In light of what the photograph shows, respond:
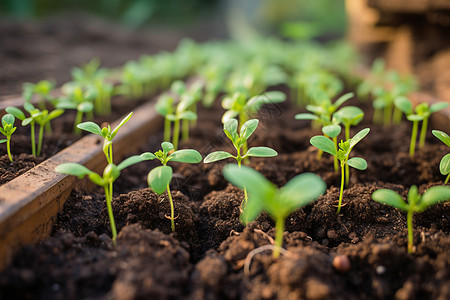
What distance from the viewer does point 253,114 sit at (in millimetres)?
2018

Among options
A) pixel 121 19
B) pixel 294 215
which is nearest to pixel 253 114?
pixel 294 215

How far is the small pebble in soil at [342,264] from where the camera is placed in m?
0.91

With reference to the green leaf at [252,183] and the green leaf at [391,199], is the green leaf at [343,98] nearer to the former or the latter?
the green leaf at [391,199]

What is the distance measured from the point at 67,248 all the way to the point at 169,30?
26.4 ft

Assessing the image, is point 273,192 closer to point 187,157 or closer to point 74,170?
point 187,157

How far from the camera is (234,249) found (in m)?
0.96

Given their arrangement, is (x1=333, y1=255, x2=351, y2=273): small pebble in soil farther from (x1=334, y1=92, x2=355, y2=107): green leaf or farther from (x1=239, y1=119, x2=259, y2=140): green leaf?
(x1=334, y1=92, x2=355, y2=107): green leaf

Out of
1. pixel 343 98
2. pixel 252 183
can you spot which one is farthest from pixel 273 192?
pixel 343 98

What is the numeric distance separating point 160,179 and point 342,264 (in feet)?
1.79

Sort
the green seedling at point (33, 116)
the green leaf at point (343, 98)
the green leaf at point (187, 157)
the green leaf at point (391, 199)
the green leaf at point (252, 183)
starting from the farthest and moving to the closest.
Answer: the green leaf at point (343, 98) → the green seedling at point (33, 116) → the green leaf at point (187, 157) → the green leaf at point (391, 199) → the green leaf at point (252, 183)

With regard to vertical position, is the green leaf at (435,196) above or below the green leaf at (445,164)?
above

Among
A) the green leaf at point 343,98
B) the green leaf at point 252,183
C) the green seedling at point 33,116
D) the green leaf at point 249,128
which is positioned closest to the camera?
the green leaf at point 252,183

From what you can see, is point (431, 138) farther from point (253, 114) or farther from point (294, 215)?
point (294, 215)

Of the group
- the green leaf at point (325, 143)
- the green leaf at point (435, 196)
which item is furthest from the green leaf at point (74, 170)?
the green leaf at point (435, 196)
